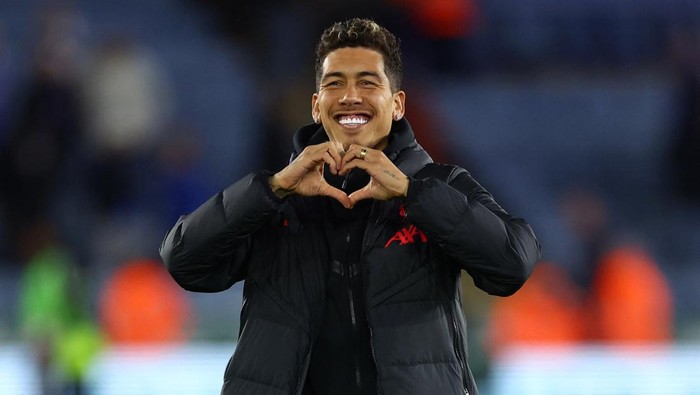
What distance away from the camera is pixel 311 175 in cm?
245

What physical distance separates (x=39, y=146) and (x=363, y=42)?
5810 mm

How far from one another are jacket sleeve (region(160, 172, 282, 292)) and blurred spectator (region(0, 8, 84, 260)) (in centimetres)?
561

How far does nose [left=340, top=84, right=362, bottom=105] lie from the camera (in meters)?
2.56

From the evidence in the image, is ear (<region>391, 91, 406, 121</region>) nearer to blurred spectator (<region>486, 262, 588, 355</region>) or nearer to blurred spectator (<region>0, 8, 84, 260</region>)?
blurred spectator (<region>486, 262, 588, 355</region>)

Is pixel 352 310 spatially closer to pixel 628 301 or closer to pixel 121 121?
pixel 628 301

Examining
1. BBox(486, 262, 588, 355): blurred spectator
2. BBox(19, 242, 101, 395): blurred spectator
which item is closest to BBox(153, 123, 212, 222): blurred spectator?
BBox(19, 242, 101, 395): blurred spectator

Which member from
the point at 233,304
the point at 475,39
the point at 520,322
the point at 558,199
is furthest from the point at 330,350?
the point at 475,39

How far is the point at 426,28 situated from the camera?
8938 mm

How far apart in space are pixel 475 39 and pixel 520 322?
2834 millimetres

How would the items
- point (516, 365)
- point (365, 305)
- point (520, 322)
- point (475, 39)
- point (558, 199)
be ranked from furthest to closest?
1. point (475, 39)
2. point (558, 199)
3. point (520, 322)
4. point (516, 365)
5. point (365, 305)

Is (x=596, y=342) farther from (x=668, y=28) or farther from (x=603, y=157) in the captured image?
(x=668, y=28)

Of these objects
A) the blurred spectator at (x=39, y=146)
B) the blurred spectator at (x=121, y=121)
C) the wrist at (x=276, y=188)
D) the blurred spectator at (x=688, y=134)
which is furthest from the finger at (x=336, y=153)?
the blurred spectator at (x=688, y=134)

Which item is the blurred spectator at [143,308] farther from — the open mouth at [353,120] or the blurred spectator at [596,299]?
the open mouth at [353,120]

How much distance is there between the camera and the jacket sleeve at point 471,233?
236cm
